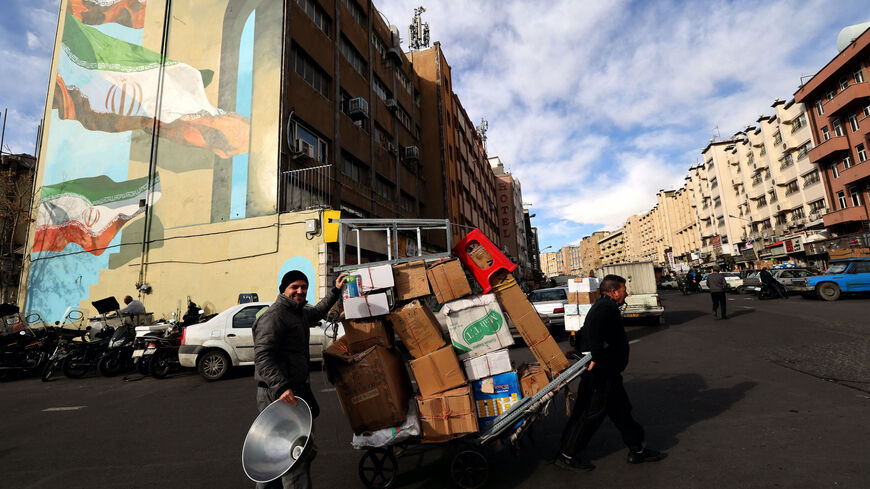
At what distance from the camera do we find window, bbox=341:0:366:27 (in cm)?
2032

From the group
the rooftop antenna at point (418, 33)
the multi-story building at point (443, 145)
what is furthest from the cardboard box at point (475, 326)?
the rooftop antenna at point (418, 33)

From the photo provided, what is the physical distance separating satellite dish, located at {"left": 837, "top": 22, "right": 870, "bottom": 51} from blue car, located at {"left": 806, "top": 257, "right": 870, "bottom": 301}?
90.4 feet

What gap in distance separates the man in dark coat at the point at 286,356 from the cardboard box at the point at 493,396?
145 centimetres

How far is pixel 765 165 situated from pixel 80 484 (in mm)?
61407

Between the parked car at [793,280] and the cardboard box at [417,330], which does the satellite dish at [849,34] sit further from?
the cardboard box at [417,330]

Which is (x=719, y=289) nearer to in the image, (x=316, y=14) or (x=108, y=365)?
(x=108, y=365)

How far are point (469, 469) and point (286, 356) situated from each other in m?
1.80

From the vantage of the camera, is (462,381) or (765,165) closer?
(462,381)

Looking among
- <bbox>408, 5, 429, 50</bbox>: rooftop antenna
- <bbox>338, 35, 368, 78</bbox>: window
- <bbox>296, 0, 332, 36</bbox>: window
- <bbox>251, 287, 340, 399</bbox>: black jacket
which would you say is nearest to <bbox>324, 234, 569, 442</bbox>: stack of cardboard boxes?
<bbox>251, 287, 340, 399</bbox>: black jacket

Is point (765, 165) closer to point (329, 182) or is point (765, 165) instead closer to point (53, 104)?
point (329, 182)

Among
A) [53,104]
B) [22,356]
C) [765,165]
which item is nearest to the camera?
[22,356]

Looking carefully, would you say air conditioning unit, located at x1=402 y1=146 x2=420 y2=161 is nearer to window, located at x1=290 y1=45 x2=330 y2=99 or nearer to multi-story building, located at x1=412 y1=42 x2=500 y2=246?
multi-story building, located at x1=412 y1=42 x2=500 y2=246

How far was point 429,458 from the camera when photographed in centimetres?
405

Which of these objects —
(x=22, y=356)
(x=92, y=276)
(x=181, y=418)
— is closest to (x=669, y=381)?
(x=181, y=418)
